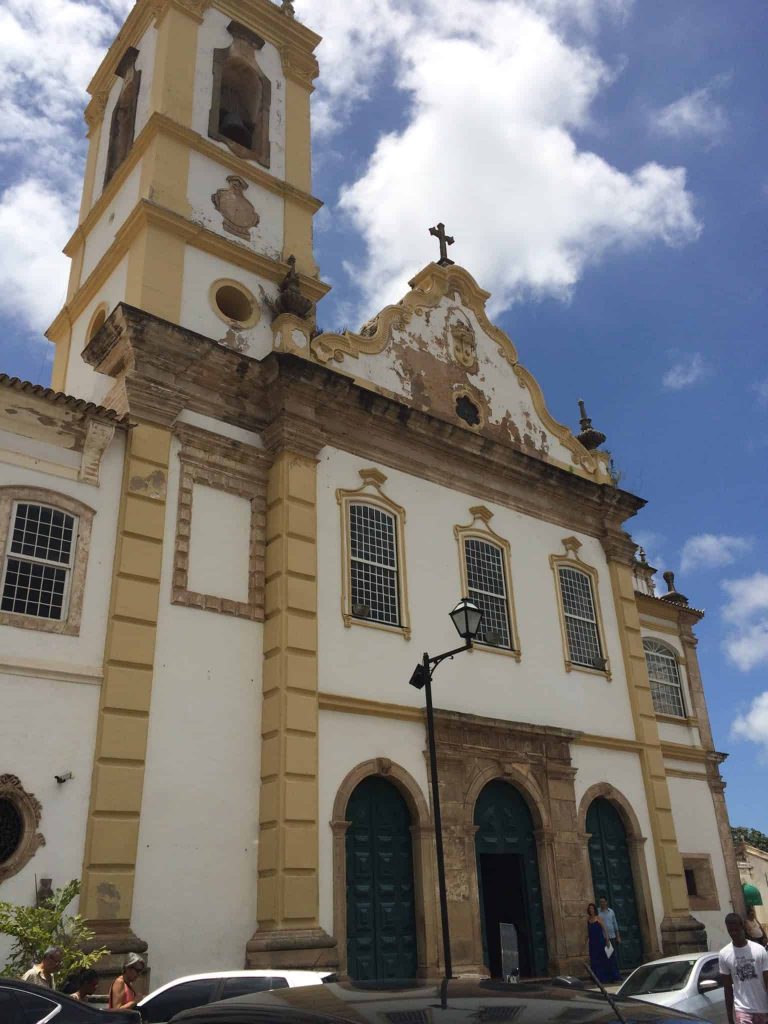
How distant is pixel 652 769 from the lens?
61.8ft

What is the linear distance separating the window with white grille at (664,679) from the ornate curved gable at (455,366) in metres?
4.71

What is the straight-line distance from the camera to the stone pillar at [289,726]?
1247 centimetres

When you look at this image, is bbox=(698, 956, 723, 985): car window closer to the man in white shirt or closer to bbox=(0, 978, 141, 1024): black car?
the man in white shirt

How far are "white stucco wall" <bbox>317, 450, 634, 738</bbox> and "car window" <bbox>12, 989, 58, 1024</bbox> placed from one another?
25.3 ft

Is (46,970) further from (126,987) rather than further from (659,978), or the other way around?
(659,978)

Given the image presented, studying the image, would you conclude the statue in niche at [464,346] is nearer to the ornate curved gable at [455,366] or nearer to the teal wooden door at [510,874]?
the ornate curved gable at [455,366]

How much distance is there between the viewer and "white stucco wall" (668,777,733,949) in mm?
19766

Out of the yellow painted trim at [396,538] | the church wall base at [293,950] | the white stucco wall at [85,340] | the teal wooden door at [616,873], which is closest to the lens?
the church wall base at [293,950]

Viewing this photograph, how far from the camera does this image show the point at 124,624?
1286 cm

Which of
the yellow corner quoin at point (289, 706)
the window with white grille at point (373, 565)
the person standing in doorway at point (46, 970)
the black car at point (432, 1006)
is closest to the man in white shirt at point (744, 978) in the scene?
the black car at point (432, 1006)

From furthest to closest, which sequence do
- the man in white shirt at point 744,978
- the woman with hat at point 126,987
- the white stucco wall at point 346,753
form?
the white stucco wall at point 346,753 → the woman with hat at point 126,987 → the man in white shirt at point 744,978

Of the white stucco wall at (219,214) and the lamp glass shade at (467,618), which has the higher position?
the white stucco wall at (219,214)

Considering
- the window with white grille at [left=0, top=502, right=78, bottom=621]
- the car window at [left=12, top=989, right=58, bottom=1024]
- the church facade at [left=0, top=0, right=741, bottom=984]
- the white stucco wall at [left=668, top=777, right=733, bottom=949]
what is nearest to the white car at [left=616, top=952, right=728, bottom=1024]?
the church facade at [left=0, top=0, right=741, bottom=984]

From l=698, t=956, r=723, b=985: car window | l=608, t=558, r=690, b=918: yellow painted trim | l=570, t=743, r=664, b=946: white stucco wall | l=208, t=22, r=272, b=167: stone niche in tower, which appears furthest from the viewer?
l=208, t=22, r=272, b=167: stone niche in tower
